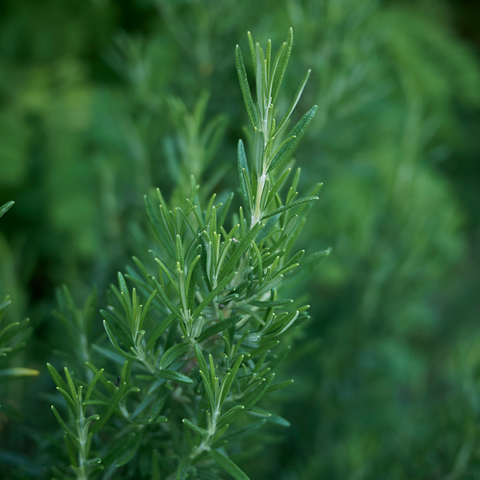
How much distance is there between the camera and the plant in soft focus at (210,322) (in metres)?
0.32

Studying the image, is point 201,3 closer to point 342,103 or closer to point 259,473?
point 342,103

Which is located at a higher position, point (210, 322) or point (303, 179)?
point (210, 322)

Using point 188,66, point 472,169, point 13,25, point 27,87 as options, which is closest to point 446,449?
point 188,66

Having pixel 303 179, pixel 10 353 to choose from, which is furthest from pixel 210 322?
pixel 303 179

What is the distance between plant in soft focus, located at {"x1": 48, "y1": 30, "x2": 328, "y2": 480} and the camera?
1.06 ft

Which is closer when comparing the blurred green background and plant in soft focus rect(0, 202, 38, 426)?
plant in soft focus rect(0, 202, 38, 426)

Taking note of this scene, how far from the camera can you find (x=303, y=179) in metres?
0.86

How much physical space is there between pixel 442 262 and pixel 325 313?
1.12ft

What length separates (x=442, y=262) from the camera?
100 centimetres

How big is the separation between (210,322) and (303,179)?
53 cm

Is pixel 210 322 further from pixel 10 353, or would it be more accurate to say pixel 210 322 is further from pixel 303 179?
pixel 303 179

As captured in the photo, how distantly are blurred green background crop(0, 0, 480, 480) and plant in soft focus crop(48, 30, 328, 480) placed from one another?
0.12m

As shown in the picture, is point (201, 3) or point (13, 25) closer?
point (201, 3)

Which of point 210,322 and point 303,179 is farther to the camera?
point 303,179
